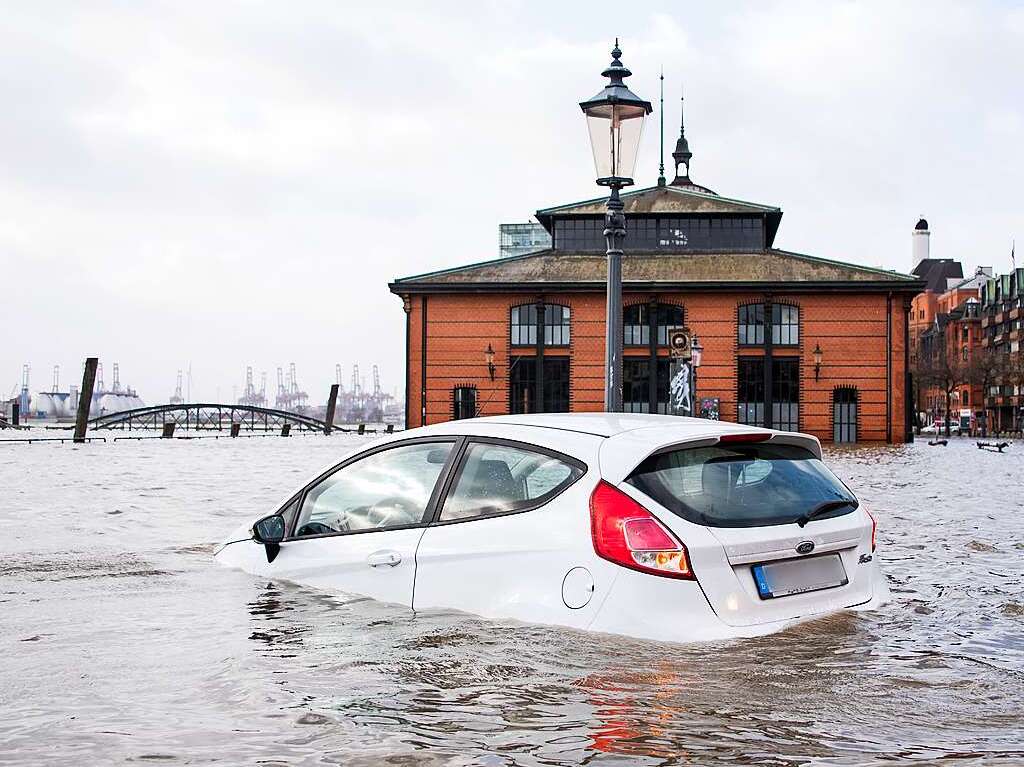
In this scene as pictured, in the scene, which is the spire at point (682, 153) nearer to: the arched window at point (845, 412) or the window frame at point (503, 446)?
the arched window at point (845, 412)

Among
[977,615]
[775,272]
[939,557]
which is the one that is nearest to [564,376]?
[775,272]

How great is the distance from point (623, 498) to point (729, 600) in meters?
0.64

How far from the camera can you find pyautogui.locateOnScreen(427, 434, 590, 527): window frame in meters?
5.58

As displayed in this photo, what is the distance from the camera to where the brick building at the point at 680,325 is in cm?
5378

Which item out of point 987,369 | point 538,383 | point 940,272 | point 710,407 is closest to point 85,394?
point 538,383

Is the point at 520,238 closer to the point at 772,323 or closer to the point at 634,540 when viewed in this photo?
the point at 772,323

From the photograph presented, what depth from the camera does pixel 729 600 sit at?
521 cm

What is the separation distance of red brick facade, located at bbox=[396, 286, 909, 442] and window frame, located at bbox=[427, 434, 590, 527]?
46.3 meters

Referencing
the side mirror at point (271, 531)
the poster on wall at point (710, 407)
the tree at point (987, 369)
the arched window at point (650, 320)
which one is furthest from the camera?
the tree at point (987, 369)

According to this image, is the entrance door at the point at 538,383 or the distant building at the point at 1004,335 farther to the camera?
the distant building at the point at 1004,335

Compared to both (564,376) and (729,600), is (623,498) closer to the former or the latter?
(729,600)

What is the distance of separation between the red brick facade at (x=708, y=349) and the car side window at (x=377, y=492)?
150ft

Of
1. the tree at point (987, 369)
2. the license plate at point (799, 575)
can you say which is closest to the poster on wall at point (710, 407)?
the license plate at point (799, 575)

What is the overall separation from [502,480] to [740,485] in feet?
3.82
